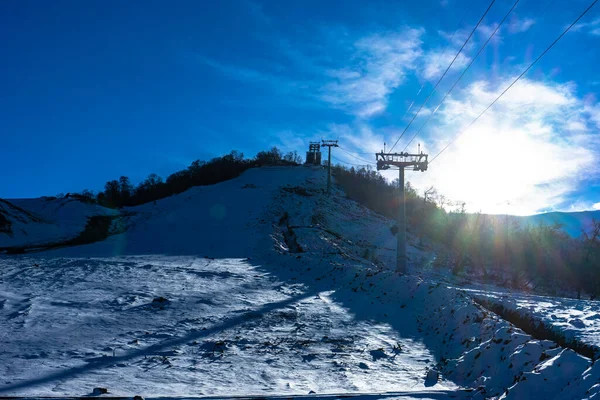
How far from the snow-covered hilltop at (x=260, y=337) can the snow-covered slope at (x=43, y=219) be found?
63.9 ft

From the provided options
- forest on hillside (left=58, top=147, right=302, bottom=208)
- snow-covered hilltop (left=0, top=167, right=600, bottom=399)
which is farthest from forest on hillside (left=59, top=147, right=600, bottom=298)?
snow-covered hilltop (left=0, top=167, right=600, bottom=399)

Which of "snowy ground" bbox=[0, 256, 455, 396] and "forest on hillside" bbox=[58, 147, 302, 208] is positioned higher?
"forest on hillside" bbox=[58, 147, 302, 208]

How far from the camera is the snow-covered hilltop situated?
6.64m

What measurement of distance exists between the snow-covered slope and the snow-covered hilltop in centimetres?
1949

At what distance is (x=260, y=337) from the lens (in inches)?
394

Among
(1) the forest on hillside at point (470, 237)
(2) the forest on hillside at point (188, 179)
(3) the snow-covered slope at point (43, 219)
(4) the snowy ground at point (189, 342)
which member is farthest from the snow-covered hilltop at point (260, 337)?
(2) the forest on hillside at point (188, 179)

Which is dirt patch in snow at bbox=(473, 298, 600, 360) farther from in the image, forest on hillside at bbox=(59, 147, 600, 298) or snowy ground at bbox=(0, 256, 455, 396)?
forest on hillside at bbox=(59, 147, 600, 298)

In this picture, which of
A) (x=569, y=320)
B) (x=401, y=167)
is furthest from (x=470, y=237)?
(x=569, y=320)

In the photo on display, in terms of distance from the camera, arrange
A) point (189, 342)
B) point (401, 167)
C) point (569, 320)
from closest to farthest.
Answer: point (189, 342)
point (569, 320)
point (401, 167)

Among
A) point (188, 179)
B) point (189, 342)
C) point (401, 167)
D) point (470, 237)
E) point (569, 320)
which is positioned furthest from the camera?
point (188, 179)

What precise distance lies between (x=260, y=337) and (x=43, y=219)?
41.5 meters

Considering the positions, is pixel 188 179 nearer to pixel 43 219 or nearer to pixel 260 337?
pixel 43 219

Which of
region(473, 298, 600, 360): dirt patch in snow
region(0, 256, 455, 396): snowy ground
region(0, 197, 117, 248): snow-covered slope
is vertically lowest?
region(0, 256, 455, 396): snowy ground

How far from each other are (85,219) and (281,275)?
111 ft
